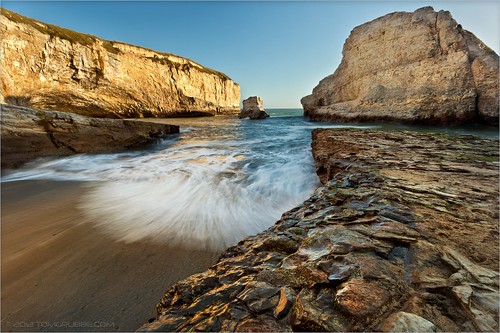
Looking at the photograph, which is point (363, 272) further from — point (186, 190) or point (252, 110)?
point (252, 110)

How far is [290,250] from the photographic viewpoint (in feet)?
3.97

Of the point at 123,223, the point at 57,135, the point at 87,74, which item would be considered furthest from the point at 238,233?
the point at 87,74

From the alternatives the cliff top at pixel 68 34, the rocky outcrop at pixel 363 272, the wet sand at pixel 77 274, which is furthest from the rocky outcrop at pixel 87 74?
the rocky outcrop at pixel 363 272

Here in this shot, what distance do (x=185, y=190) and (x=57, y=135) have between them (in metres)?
4.49

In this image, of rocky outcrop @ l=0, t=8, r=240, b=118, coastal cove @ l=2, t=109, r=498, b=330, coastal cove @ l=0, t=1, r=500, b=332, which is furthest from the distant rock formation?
coastal cove @ l=2, t=109, r=498, b=330

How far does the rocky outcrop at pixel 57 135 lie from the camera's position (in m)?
4.64

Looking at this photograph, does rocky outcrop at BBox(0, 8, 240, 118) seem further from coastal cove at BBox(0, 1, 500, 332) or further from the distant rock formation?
coastal cove at BBox(0, 1, 500, 332)

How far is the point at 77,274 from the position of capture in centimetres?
161

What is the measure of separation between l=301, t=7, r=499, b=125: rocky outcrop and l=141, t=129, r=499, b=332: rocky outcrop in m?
13.2

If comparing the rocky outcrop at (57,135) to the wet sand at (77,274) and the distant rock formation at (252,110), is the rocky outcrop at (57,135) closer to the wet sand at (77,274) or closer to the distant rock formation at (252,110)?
the wet sand at (77,274)

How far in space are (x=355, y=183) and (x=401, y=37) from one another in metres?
17.6

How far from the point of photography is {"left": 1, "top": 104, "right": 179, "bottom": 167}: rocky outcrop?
15.2 ft

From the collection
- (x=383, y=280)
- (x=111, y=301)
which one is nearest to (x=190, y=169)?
(x=111, y=301)

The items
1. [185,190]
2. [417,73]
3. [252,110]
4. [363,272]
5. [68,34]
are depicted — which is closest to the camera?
[363,272]
